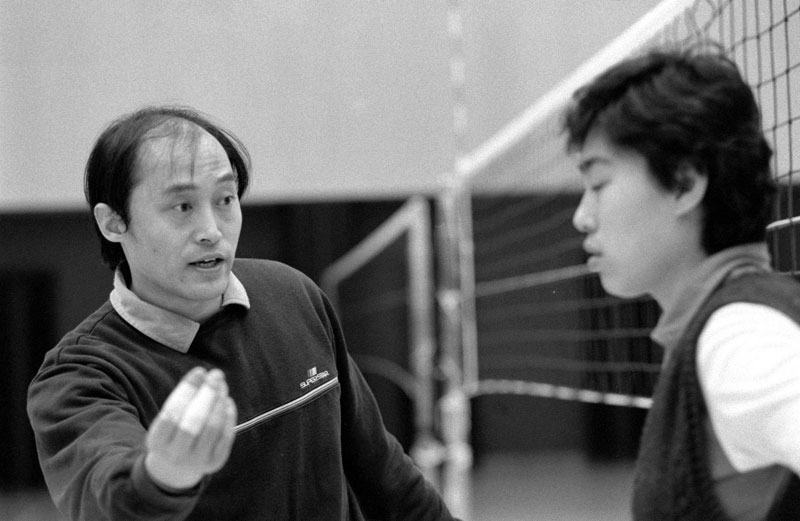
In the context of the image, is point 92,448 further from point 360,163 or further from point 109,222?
point 360,163

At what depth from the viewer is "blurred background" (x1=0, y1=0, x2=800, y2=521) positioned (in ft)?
11.0

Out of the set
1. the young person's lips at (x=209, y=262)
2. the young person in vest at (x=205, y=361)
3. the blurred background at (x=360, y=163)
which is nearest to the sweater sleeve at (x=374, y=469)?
the young person in vest at (x=205, y=361)

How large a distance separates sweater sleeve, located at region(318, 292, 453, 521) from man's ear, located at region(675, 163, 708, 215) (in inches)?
24.3

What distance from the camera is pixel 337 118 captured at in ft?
11.5

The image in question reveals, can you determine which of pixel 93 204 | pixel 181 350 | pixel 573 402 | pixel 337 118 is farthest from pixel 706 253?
pixel 573 402

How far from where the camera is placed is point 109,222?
133 cm

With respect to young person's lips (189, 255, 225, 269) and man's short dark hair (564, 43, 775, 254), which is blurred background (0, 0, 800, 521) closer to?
young person's lips (189, 255, 225, 269)

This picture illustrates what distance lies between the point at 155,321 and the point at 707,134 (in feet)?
2.25

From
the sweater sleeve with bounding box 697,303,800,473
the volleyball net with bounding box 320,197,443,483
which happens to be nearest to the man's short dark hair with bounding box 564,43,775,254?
the sweater sleeve with bounding box 697,303,800,473

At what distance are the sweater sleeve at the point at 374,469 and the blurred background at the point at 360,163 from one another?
1.48m

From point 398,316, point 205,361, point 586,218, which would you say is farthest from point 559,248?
point 586,218

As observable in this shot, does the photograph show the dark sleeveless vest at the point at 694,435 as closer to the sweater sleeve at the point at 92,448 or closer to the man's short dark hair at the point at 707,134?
the man's short dark hair at the point at 707,134

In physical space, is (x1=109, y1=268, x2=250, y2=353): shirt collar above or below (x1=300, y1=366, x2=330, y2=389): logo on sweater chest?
above

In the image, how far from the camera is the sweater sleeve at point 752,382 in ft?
2.76
